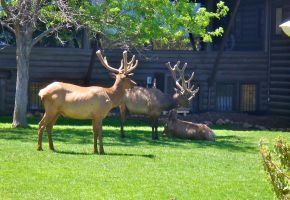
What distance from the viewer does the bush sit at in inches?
275

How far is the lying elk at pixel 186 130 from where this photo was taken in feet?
62.9

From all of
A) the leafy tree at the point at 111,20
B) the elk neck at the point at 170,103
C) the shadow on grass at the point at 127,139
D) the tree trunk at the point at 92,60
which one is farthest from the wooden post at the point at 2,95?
the elk neck at the point at 170,103

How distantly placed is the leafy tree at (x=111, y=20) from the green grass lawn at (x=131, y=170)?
3352mm

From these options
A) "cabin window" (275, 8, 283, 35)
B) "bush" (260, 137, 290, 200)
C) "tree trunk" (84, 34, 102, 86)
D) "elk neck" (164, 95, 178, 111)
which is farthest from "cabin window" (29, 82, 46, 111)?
"bush" (260, 137, 290, 200)

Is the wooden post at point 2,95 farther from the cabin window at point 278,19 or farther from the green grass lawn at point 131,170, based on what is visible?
the cabin window at point 278,19

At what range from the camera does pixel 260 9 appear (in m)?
30.9

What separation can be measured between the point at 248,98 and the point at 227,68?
5.63 feet

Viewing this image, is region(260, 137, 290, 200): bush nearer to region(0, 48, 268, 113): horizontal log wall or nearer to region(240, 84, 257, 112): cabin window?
region(0, 48, 268, 113): horizontal log wall

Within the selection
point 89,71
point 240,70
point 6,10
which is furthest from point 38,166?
point 240,70

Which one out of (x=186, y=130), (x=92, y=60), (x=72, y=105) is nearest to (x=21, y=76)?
(x=186, y=130)

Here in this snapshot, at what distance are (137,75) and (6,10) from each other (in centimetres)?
953

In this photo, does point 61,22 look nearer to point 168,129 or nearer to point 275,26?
point 168,129

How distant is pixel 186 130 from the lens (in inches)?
766

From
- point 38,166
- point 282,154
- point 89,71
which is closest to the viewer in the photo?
point 282,154
